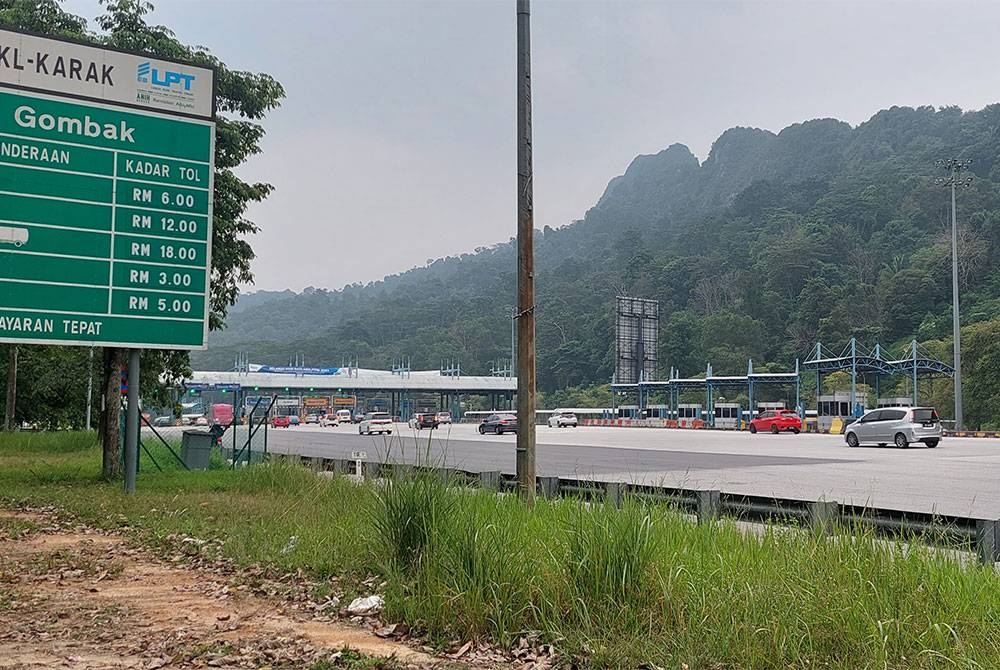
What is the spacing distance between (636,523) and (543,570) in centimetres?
82

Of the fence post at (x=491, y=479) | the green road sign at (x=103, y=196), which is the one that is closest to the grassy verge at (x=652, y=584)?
the fence post at (x=491, y=479)

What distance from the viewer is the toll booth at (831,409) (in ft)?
210

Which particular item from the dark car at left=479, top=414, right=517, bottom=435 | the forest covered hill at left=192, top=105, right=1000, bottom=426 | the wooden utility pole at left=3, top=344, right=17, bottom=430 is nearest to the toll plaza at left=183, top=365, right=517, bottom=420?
the forest covered hill at left=192, top=105, right=1000, bottom=426

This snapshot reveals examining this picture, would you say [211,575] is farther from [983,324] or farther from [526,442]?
[983,324]

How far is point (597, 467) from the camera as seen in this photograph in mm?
25984

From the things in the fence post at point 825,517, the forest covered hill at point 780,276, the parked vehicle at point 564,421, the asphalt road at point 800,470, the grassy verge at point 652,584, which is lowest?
the parked vehicle at point 564,421

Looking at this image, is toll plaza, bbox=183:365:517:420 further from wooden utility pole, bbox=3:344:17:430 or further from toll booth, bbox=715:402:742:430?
wooden utility pole, bbox=3:344:17:430

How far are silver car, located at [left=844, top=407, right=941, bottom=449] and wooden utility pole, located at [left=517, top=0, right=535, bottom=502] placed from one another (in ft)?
99.2

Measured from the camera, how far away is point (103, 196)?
17359 mm

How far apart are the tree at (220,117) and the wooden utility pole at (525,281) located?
13.7 meters

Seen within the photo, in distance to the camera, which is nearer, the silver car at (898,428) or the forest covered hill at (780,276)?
the silver car at (898,428)

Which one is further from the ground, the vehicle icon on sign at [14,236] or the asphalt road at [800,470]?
the vehicle icon on sign at [14,236]

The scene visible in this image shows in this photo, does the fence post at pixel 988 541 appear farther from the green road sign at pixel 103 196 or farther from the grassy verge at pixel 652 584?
the green road sign at pixel 103 196

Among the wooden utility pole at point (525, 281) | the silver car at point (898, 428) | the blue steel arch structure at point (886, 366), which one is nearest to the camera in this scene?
the wooden utility pole at point (525, 281)
